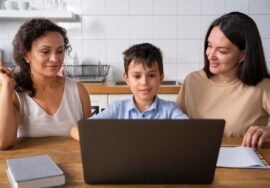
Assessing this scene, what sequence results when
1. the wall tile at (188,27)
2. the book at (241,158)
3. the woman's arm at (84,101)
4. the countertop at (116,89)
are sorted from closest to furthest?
the book at (241,158), the woman's arm at (84,101), the countertop at (116,89), the wall tile at (188,27)

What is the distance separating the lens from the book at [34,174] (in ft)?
2.53

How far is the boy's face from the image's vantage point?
129 centimetres

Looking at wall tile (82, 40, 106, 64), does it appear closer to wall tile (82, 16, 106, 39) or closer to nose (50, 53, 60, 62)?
wall tile (82, 16, 106, 39)

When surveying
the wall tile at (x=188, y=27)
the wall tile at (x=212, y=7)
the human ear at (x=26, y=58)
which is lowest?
the human ear at (x=26, y=58)

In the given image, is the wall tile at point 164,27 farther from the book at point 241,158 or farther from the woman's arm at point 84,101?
the book at point 241,158

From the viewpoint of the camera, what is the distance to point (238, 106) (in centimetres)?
146

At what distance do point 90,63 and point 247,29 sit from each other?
5.67ft

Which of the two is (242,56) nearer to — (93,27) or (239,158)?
(239,158)

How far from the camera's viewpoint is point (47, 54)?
4.51ft

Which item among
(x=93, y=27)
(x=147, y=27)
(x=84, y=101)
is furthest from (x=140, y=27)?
(x=84, y=101)

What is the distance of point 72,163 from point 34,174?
0.18 metres

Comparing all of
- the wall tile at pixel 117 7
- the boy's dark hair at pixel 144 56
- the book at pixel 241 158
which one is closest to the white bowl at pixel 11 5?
the wall tile at pixel 117 7

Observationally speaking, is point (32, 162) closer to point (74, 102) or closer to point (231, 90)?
point (74, 102)

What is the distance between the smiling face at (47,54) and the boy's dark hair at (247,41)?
67 centimetres
